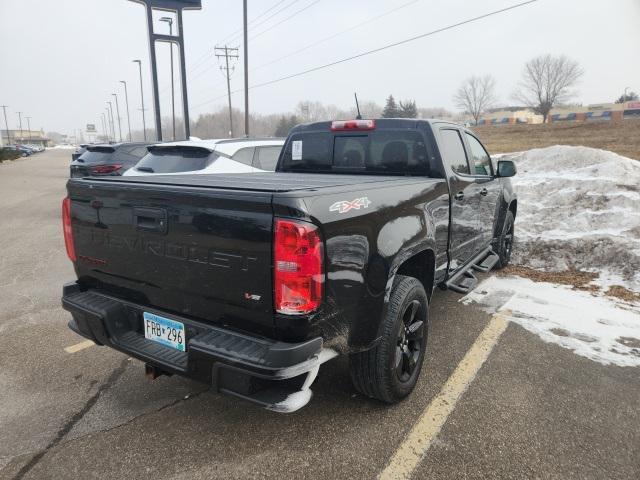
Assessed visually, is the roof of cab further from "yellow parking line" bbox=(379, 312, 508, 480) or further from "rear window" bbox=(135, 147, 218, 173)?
"yellow parking line" bbox=(379, 312, 508, 480)

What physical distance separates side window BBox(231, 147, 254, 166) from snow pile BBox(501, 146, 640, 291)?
418cm

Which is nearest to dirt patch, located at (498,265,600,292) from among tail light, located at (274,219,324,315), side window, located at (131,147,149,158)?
tail light, located at (274,219,324,315)

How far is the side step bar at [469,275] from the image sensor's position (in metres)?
4.07

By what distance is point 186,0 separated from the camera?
21547mm

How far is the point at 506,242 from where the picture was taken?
20.7ft

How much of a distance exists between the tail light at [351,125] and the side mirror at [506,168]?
1.83 meters

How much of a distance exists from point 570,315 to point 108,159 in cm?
983

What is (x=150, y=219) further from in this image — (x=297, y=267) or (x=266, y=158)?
(x=266, y=158)

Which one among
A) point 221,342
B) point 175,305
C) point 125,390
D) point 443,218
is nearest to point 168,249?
point 175,305

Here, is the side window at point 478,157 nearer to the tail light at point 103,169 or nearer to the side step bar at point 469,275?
the side step bar at point 469,275

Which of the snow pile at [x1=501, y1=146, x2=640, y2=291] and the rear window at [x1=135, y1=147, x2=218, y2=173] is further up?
the rear window at [x1=135, y1=147, x2=218, y2=173]

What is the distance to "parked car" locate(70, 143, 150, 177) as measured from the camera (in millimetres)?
9938

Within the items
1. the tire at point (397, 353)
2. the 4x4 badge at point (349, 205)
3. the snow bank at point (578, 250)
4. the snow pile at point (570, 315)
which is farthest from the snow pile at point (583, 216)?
the 4x4 badge at point (349, 205)

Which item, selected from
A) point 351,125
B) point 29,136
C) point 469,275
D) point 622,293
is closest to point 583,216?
point 622,293
